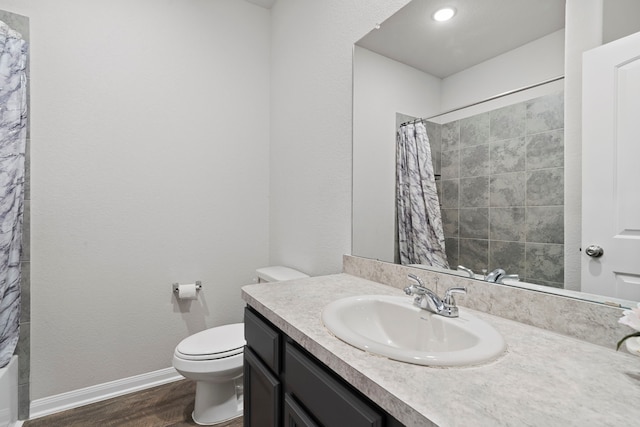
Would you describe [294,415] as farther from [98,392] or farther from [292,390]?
[98,392]

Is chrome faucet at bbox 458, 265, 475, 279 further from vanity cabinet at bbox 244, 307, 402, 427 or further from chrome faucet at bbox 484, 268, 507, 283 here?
vanity cabinet at bbox 244, 307, 402, 427

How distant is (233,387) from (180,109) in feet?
5.97

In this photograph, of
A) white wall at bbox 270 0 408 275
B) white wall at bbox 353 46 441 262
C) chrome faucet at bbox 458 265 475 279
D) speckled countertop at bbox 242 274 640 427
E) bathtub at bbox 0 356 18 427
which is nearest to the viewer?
speckled countertop at bbox 242 274 640 427

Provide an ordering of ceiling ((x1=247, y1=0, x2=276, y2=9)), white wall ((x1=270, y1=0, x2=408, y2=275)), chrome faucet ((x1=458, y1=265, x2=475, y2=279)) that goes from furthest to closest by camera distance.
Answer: ceiling ((x1=247, y1=0, x2=276, y2=9)), white wall ((x1=270, y1=0, x2=408, y2=275)), chrome faucet ((x1=458, y1=265, x2=475, y2=279))

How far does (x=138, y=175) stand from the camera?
1952mm

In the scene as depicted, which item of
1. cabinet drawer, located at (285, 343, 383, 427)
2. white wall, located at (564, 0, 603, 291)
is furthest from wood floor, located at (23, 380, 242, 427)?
white wall, located at (564, 0, 603, 291)

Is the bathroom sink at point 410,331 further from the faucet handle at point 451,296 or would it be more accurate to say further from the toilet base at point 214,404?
the toilet base at point 214,404

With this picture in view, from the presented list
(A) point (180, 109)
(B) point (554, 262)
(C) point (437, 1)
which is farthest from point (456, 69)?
(A) point (180, 109)

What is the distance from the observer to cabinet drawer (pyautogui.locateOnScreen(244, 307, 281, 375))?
95 centimetres

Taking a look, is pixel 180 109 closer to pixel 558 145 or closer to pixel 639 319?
pixel 558 145

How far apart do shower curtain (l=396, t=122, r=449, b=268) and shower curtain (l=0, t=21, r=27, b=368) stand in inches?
75.9

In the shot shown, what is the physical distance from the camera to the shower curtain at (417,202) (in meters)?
1.17

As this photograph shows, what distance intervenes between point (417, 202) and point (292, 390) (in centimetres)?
84

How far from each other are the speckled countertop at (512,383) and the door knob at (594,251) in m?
0.22
